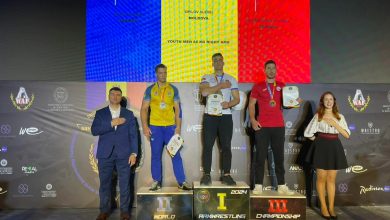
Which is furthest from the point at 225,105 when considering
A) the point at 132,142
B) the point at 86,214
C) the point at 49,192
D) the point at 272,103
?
the point at 49,192

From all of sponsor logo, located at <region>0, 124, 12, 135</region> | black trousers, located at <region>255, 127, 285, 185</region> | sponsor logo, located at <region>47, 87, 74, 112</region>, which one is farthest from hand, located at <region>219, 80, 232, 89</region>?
sponsor logo, located at <region>0, 124, 12, 135</region>

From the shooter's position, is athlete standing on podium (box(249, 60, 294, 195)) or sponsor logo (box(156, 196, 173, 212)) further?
athlete standing on podium (box(249, 60, 294, 195))

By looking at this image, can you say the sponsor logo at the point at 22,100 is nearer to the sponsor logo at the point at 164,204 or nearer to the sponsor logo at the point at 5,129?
the sponsor logo at the point at 5,129

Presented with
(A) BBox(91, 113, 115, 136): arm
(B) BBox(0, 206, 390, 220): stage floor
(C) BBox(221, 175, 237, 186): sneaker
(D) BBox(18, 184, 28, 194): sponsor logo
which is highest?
(A) BBox(91, 113, 115, 136): arm

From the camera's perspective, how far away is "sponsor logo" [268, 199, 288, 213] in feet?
12.4

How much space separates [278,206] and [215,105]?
1.37 m

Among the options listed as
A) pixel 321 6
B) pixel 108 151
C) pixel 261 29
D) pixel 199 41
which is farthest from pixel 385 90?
pixel 108 151

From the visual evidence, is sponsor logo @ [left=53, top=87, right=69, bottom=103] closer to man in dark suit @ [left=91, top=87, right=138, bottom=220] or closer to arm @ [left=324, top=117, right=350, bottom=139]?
man in dark suit @ [left=91, top=87, right=138, bottom=220]

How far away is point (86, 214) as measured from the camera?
4.16 metres

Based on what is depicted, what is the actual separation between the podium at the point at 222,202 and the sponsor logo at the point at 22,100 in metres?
2.63

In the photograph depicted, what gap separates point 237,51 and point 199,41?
0.58 metres

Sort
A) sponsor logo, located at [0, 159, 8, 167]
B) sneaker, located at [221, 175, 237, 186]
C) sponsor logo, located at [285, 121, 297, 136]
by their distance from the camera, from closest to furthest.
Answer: sneaker, located at [221, 175, 237, 186], sponsor logo, located at [0, 159, 8, 167], sponsor logo, located at [285, 121, 297, 136]

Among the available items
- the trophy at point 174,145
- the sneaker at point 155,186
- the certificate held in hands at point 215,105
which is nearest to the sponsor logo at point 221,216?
the sneaker at point 155,186

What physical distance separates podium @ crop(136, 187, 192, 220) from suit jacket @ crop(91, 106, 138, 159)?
1.80ft
